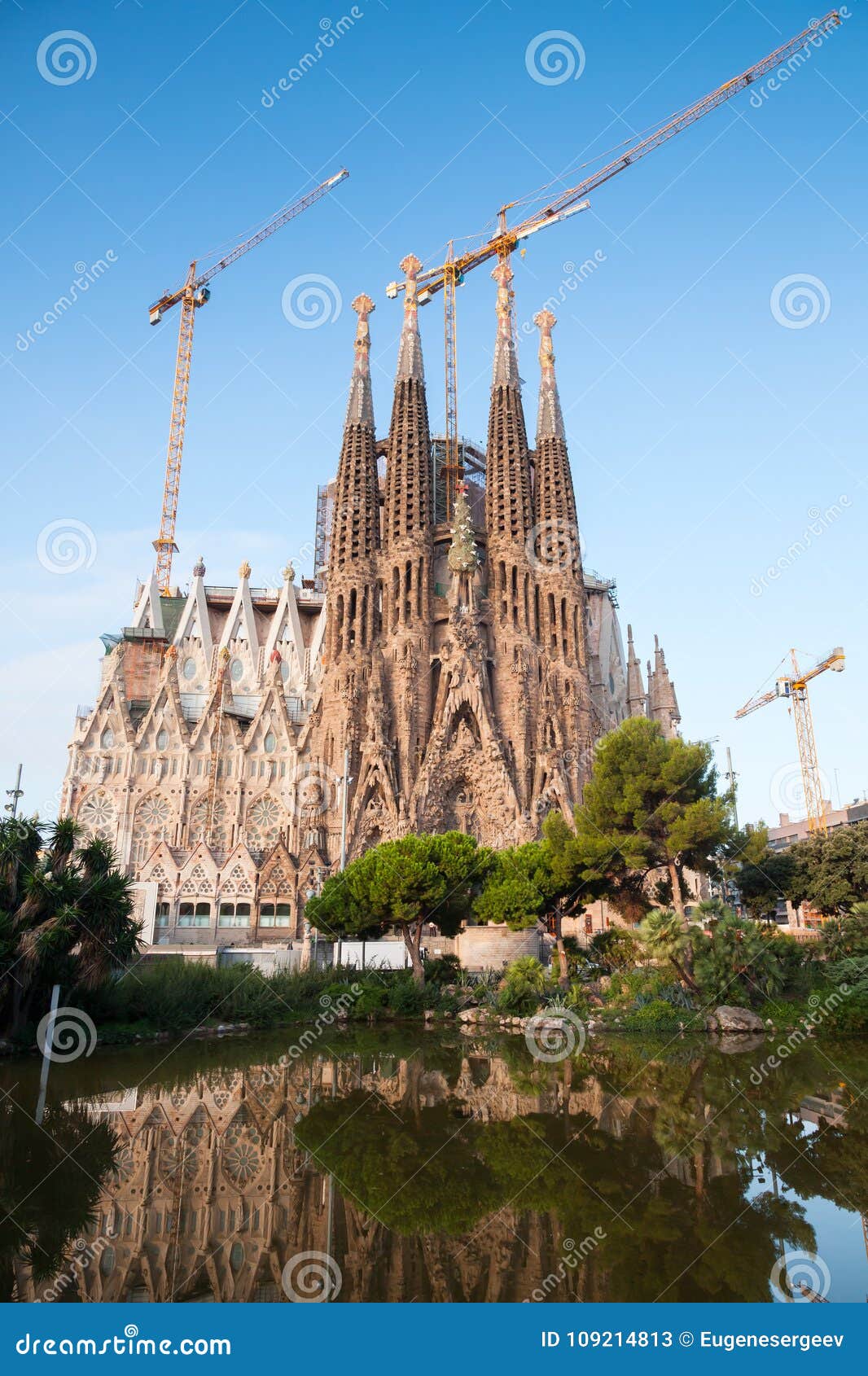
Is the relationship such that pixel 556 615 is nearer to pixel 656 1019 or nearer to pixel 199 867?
pixel 199 867

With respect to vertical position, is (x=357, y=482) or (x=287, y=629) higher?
(x=357, y=482)

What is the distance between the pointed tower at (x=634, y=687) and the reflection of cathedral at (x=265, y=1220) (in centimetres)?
4782

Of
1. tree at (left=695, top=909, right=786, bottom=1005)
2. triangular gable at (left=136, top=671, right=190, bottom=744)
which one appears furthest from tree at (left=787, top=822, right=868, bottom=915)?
triangular gable at (left=136, top=671, right=190, bottom=744)

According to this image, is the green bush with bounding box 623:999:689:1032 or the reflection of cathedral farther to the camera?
the green bush with bounding box 623:999:689:1032

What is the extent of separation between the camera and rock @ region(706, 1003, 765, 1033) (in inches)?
882

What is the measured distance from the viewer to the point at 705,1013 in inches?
904

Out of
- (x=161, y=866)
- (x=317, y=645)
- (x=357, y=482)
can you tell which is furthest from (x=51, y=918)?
(x=317, y=645)

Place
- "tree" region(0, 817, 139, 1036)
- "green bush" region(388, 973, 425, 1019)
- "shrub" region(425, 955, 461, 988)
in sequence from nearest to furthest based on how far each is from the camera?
"tree" region(0, 817, 139, 1036) < "green bush" region(388, 973, 425, 1019) < "shrub" region(425, 955, 461, 988)

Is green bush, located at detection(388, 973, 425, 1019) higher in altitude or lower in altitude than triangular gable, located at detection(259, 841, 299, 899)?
→ lower

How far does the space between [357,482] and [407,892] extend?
2970cm

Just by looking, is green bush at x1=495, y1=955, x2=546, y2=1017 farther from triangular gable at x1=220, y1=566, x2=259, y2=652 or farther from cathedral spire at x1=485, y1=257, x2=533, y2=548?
triangular gable at x1=220, y1=566, x2=259, y2=652

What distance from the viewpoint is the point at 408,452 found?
166 feet

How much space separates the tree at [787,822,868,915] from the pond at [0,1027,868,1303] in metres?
17.1

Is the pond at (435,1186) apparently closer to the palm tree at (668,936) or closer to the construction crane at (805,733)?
the palm tree at (668,936)
